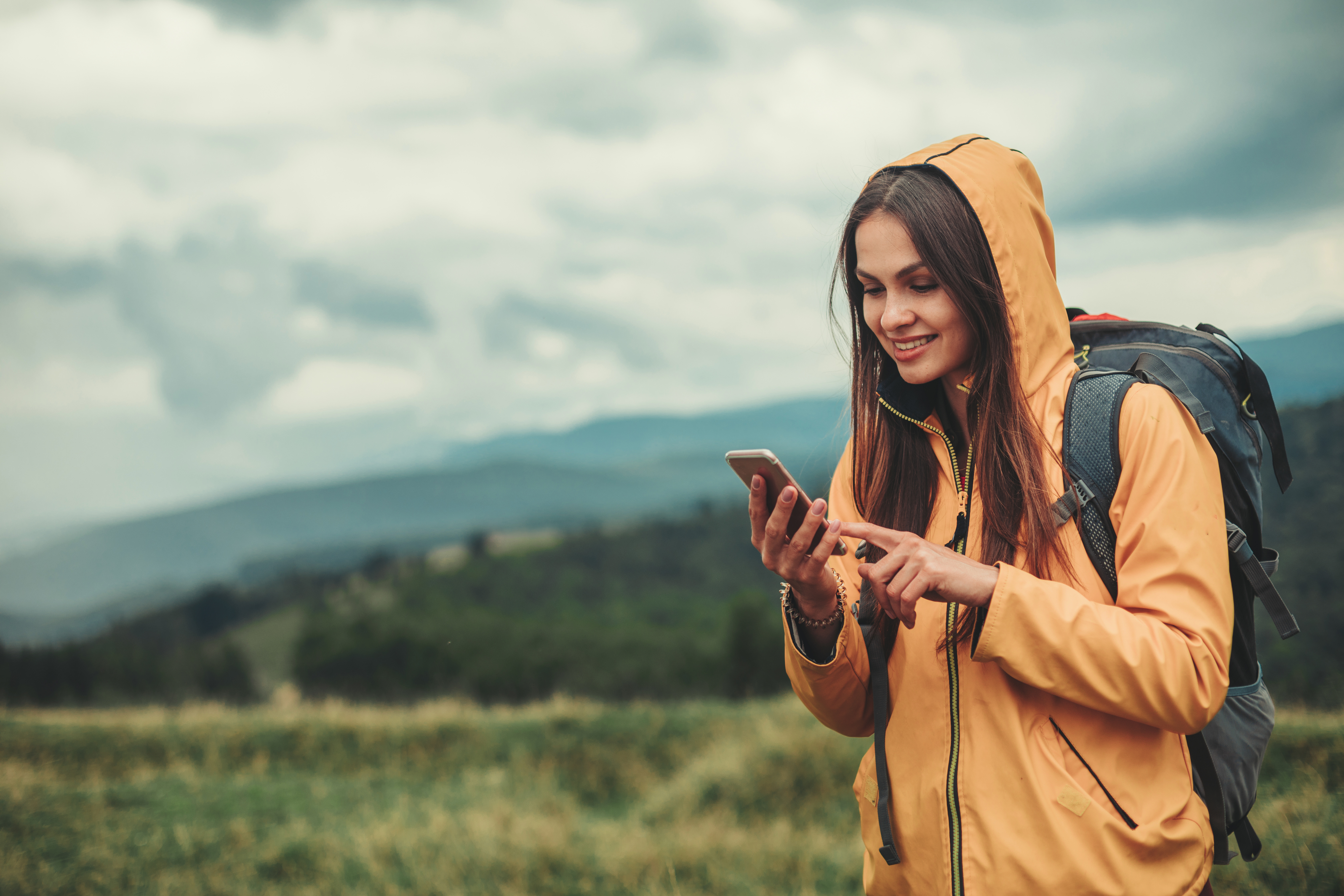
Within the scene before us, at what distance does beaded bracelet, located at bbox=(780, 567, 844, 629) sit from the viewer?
6.79ft

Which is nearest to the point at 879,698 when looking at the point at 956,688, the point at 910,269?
the point at 956,688

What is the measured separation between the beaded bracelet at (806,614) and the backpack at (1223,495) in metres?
0.17

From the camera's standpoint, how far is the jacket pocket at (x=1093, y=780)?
1647 millimetres

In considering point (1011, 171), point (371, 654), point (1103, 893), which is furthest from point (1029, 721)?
point (371, 654)

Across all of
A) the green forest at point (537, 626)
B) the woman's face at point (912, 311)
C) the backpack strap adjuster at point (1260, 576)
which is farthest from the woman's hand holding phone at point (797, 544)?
the green forest at point (537, 626)

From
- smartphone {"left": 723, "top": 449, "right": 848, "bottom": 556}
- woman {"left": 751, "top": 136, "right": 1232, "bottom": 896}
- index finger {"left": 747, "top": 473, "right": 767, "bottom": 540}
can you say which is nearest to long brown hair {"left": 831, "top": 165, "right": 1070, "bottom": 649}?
woman {"left": 751, "top": 136, "right": 1232, "bottom": 896}

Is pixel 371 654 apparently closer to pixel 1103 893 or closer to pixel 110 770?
pixel 110 770

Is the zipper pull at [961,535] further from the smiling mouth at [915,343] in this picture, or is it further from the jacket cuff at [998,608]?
the smiling mouth at [915,343]

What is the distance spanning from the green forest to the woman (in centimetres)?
179

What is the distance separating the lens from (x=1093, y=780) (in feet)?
5.50

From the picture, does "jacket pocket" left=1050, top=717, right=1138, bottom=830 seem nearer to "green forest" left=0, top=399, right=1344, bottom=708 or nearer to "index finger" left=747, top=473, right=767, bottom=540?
"index finger" left=747, top=473, right=767, bottom=540

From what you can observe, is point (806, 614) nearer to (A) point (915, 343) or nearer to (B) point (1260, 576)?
(A) point (915, 343)

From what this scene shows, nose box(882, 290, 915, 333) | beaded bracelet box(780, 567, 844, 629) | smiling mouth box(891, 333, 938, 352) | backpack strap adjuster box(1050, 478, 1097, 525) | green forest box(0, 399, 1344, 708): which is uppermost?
nose box(882, 290, 915, 333)

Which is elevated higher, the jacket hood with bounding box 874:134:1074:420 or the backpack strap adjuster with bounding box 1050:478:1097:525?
the jacket hood with bounding box 874:134:1074:420
